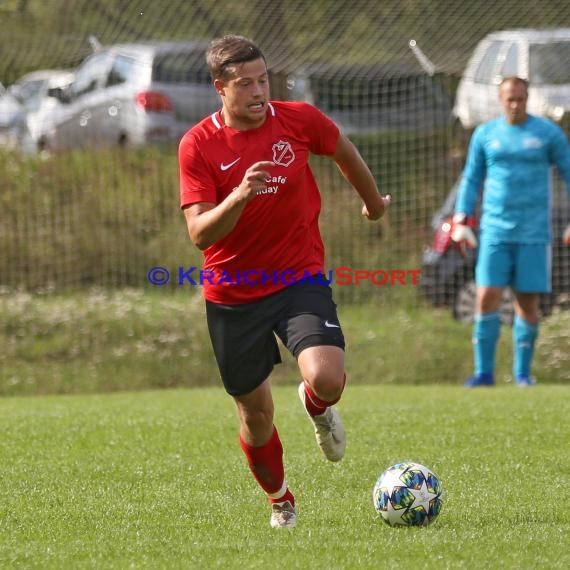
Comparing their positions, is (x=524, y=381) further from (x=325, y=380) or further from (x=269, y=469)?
(x=325, y=380)

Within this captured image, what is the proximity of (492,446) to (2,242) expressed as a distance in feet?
26.3

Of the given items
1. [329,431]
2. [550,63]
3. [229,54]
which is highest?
[550,63]

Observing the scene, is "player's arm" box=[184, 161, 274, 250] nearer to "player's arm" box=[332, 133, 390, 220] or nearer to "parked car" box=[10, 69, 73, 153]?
"player's arm" box=[332, 133, 390, 220]

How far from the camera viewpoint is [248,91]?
16.6ft

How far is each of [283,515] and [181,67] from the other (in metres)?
10.7

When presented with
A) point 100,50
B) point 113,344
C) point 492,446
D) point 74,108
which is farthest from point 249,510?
point 74,108

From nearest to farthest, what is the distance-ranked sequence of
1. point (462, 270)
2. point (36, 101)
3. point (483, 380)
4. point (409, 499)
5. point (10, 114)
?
point (409, 499) → point (483, 380) → point (462, 270) → point (10, 114) → point (36, 101)

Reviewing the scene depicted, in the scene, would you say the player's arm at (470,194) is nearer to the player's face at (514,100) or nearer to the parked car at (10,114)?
the player's face at (514,100)

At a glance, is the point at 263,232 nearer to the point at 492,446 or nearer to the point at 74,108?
the point at 492,446

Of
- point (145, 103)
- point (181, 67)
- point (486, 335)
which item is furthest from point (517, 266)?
point (145, 103)

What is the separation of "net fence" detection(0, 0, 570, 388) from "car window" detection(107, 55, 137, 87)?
3.05 feet

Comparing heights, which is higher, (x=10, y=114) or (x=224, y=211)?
(x=10, y=114)

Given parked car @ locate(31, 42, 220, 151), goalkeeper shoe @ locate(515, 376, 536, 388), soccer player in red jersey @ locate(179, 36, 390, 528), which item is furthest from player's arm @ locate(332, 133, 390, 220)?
parked car @ locate(31, 42, 220, 151)

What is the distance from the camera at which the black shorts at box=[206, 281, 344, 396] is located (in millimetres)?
5094
